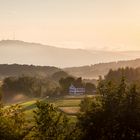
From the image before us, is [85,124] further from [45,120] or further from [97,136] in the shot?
[45,120]

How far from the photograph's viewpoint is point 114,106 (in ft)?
142

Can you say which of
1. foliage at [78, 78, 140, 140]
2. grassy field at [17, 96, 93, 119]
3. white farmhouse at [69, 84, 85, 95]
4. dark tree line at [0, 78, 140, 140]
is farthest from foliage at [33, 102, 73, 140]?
white farmhouse at [69, 84, 85, 95]

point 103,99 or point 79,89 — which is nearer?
point 103,99

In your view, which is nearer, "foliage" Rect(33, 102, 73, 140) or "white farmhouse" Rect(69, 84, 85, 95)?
"foliage" Rect(33, 102, 73, 140)

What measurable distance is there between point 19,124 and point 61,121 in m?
5.44

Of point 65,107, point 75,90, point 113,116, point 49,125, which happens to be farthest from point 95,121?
point 75,90

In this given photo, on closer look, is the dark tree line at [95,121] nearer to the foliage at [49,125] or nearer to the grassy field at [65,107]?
the foliage at [49,125]

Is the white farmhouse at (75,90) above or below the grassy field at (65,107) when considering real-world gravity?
above

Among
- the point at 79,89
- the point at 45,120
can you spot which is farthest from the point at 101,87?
the point at 79,89

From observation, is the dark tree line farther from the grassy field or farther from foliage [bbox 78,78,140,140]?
the grassy field

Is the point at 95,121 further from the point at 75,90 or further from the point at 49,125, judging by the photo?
the point at 75,90

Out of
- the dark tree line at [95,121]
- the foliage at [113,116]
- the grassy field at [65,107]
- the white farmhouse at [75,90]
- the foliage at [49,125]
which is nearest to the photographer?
the foliage at [49,125]

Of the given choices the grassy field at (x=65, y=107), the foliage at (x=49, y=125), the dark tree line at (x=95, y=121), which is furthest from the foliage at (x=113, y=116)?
the grassy field at (x=65, y=107)

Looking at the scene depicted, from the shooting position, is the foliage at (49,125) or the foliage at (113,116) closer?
the foliage at (49,125)
